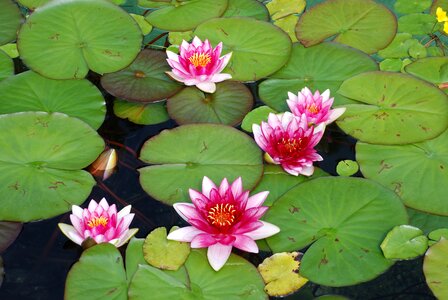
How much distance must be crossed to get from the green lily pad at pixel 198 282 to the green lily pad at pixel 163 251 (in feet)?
0.08

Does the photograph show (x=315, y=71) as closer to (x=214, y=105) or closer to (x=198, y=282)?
(x=214, y=105)

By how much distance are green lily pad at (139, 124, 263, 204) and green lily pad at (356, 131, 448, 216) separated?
53 cm

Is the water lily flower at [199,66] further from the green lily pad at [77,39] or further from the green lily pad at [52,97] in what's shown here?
the green lily pad at [52,97]

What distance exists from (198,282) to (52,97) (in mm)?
1317

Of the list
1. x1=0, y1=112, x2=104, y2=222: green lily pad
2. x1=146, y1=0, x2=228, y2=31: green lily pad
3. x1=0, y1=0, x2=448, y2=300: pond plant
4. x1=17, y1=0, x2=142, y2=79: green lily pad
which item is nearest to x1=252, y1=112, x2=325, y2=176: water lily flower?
x1=0, y1=0, x2=448, y2=300: pond plant

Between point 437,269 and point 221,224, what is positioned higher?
point 221,224

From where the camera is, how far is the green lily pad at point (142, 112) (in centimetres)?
270

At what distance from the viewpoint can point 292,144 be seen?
232cm

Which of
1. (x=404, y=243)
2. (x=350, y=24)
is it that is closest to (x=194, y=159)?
(x=404, y=243)

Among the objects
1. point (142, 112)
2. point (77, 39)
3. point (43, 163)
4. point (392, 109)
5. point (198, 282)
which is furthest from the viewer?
point (77, 39)

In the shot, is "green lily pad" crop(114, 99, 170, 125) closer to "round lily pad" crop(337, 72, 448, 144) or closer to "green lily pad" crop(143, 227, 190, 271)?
"green lily pad" crop(143, 227, 190, 271)

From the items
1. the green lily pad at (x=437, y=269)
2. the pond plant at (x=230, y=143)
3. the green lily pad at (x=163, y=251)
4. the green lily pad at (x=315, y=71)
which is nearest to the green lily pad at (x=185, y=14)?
the pond plant at (x=230, y=143)

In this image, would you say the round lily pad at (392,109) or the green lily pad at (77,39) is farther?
the green lily pad at (77,39)

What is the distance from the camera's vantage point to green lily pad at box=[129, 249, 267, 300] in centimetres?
188
